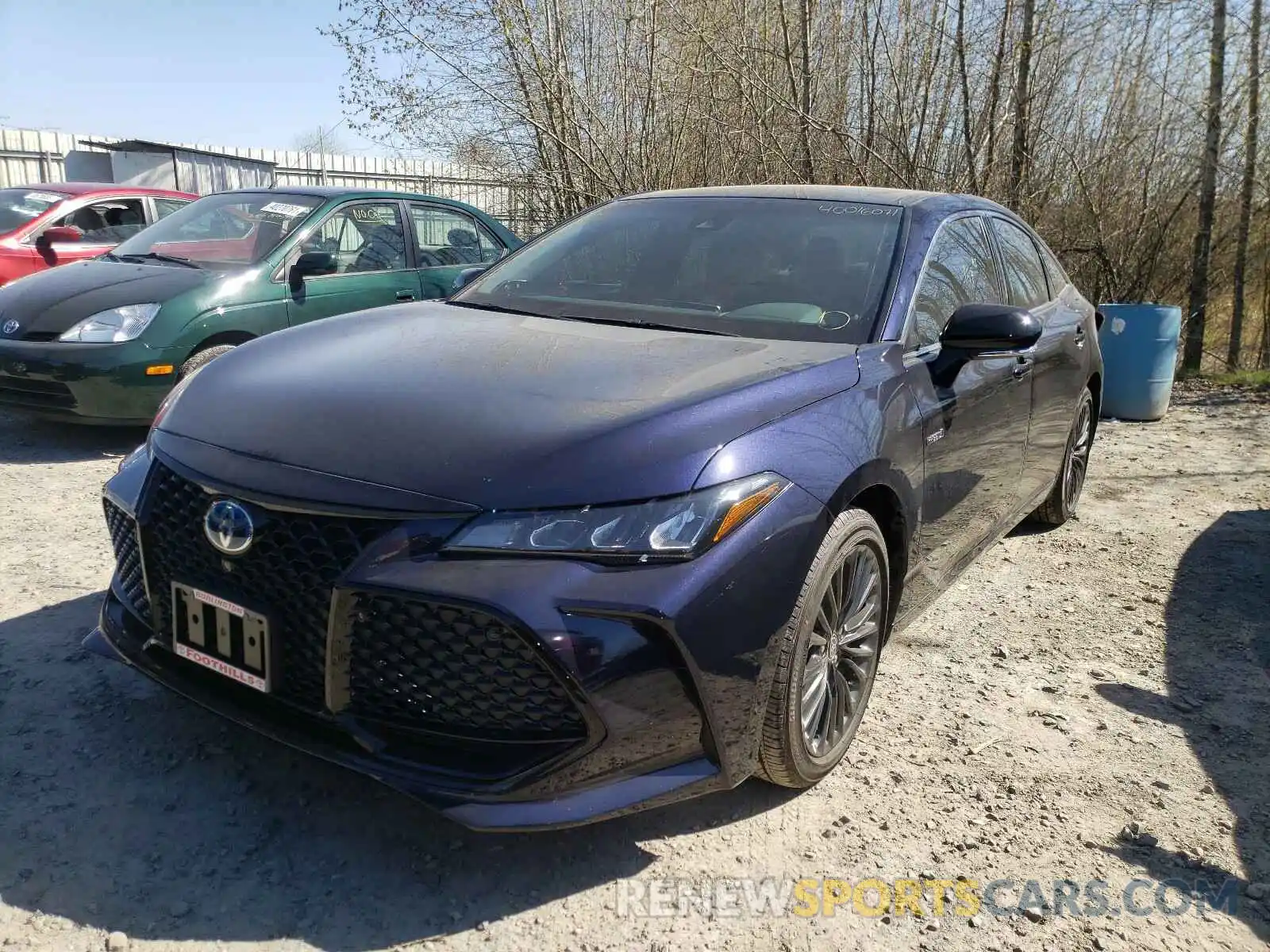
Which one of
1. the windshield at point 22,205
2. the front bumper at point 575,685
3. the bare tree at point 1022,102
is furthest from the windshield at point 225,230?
the bare tree at point 1022,102

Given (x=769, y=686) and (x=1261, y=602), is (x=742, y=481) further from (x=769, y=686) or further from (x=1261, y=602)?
(x=1261, y=602)

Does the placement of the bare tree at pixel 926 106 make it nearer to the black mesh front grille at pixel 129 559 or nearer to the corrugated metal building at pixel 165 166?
the corrugated metal building at pixel 165 166

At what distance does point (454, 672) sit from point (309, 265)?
4.44 metres

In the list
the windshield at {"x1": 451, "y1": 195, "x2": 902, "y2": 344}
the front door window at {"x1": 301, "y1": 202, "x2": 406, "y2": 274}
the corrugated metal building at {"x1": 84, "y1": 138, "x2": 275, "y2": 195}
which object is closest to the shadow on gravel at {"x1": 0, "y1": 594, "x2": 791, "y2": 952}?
the windshield at {"x1": 451, "y1": 195, "x2": 902, "y2": 344}

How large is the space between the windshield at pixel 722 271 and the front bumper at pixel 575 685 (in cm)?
A: 103

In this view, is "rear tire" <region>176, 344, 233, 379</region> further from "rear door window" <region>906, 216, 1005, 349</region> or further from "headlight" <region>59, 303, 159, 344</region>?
"rear door window" <region>906, 216, 1005, 349</region>

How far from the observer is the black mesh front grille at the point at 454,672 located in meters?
1.92

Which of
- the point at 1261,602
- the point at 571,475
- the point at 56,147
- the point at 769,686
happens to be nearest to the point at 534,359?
the point at 571,475

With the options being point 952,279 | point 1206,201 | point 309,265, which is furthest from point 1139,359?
point 309,265

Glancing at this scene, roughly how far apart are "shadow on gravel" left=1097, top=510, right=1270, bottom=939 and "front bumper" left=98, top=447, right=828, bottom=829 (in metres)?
1.19

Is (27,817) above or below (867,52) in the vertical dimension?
below

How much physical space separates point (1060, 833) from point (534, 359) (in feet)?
5.90

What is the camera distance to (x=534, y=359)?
2.59 m

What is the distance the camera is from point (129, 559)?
2426 millimetres
